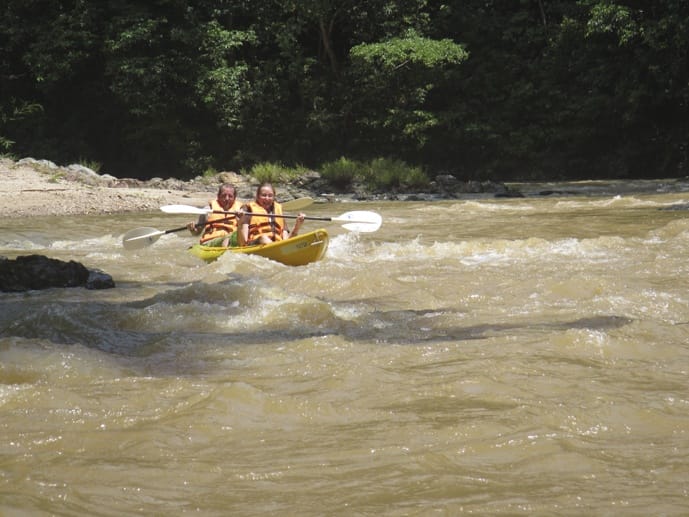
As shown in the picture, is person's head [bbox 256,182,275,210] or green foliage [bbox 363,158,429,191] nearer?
person's head [bbox 256,182,275,210]

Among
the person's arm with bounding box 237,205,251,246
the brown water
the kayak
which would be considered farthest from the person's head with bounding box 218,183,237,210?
the brown water

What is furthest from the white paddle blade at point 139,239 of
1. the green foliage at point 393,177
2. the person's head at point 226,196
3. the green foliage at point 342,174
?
the green foliage at point 342,174

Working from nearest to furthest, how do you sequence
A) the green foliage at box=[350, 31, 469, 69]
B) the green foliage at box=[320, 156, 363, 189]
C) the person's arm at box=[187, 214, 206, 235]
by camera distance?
the person's arm at box=[187, 214, 206, 235], the green foliage at box=[320, 156, 363, 189], the green foliage at box=[350, 31, 469, 69]

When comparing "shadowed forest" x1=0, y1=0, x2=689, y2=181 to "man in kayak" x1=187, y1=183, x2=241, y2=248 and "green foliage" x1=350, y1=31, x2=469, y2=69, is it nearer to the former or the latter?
"green foliage" x1=350, y1=31, x2=469, y2=69

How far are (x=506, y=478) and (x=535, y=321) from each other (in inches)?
91.8

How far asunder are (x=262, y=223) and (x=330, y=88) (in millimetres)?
14603

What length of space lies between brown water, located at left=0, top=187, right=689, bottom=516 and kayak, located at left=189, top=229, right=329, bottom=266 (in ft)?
2.45

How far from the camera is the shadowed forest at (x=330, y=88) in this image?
2044cm

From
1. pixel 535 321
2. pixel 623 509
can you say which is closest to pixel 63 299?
pixel 535 321

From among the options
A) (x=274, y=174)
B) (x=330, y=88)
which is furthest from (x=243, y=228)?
(x=330, y=88)

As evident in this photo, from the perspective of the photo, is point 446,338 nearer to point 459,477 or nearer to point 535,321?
point 535,321

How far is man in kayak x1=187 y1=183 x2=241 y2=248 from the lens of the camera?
8531mm

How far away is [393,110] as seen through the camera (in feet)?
69.4

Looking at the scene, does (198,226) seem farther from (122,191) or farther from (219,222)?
Answer: (122,191)
